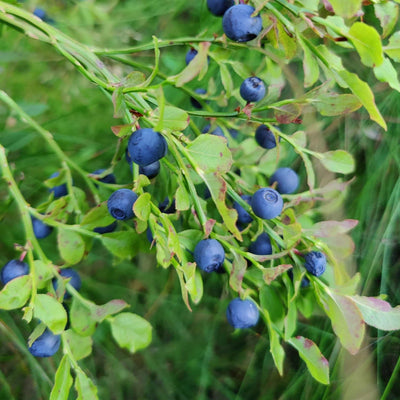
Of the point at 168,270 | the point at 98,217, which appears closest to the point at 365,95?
the point at 98,217

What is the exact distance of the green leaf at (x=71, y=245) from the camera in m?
0.75

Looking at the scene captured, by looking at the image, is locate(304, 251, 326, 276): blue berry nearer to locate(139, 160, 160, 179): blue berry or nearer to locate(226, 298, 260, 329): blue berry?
locate(226, 298, 260, 329): blue berry

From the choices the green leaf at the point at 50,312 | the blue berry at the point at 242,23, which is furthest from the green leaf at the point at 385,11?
the green leaf at the point at 50,312

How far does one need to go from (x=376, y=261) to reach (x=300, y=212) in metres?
0.26

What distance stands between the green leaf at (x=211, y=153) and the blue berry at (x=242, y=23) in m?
0.18

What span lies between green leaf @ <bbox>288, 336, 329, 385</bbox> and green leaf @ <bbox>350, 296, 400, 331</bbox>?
0.09 meters

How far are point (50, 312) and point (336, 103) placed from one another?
471 mm

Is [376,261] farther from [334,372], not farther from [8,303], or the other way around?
[8,303]

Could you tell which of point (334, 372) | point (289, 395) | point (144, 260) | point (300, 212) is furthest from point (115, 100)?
point (144, 260)

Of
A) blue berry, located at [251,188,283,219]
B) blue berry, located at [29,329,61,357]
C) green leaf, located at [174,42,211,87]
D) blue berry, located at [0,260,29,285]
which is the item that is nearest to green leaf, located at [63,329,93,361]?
blue berry, located at [29,329,61,357]

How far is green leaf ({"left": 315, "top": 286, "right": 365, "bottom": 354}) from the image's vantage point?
1.98 feet

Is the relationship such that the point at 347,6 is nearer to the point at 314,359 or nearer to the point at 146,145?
the point at 146,145

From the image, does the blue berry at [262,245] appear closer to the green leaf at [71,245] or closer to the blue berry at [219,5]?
the green leaf at [71,245]

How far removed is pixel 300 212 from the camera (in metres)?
0.83
